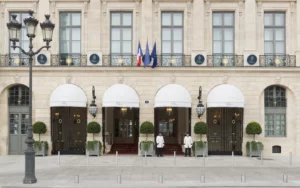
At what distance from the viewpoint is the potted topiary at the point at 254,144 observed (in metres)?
26.9

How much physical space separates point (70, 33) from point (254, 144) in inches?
604

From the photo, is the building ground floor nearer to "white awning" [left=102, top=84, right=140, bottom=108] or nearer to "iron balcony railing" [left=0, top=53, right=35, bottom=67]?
"white awning" [left=102, top=84, right=140, bottom=108]

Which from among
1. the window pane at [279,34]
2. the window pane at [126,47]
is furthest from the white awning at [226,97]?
the window pane at [126,47]

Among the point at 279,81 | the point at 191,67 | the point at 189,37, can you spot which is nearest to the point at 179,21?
the point at 189,37

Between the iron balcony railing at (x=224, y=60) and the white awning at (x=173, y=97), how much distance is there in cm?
288

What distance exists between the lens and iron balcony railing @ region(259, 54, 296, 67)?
1107 inches

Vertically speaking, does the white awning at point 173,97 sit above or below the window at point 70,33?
below

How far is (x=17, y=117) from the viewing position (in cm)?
2897

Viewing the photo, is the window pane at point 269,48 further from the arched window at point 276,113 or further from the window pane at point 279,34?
the arched window at point 276,113

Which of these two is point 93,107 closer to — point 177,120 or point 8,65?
point 8,65

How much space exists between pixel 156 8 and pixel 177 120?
36.0 feet

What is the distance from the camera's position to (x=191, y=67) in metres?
27.8

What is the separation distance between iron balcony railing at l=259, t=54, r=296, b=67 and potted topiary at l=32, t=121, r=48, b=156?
632 inches

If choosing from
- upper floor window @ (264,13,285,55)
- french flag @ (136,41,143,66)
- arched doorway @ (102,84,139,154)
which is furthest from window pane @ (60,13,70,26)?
upper floor window @ (264,13,285,55)
